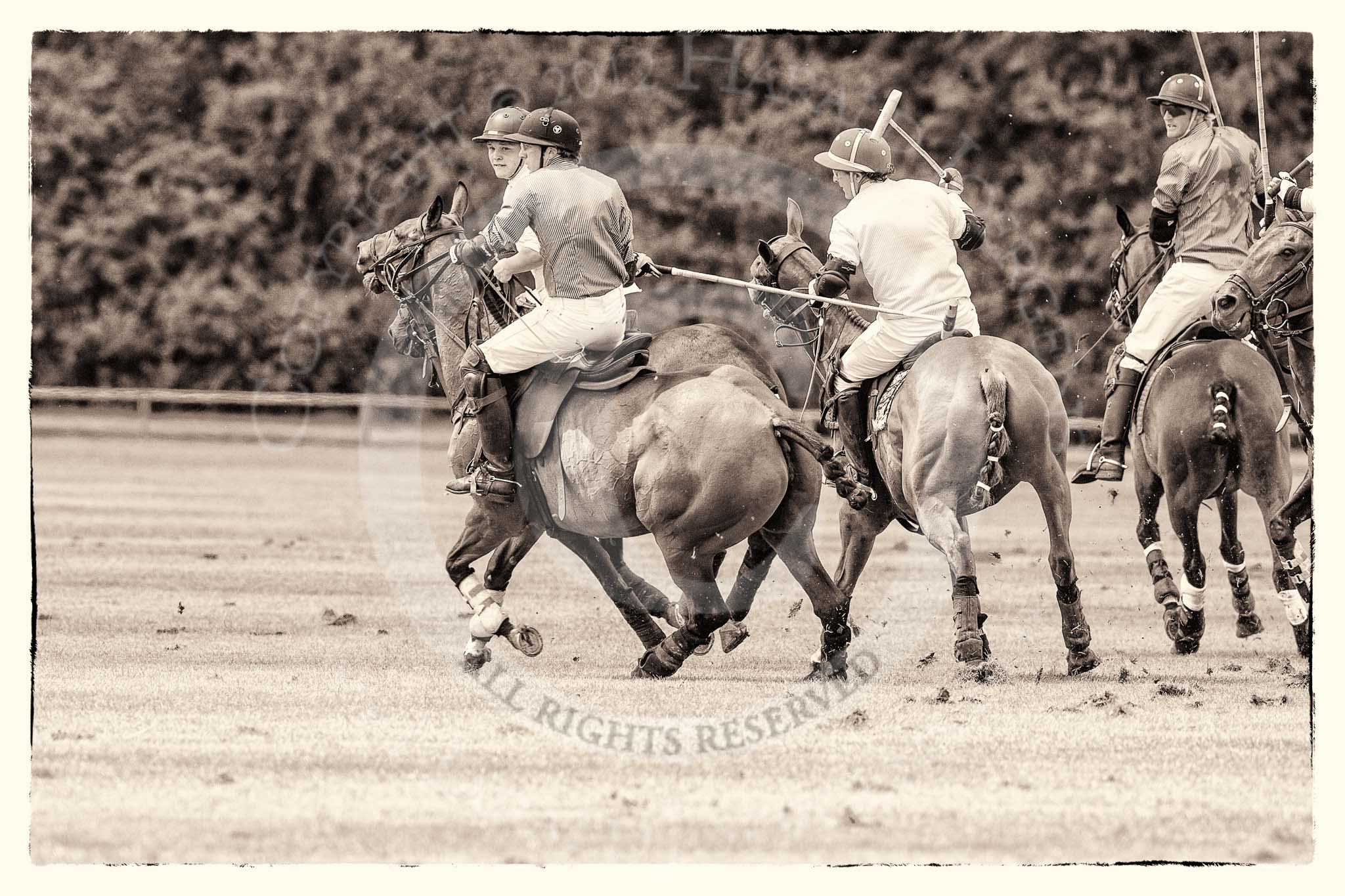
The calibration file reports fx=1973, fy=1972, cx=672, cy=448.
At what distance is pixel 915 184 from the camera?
9.72m

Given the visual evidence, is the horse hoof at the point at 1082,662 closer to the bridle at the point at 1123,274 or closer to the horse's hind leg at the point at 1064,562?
the horse's hind leg at the point at 1064,562

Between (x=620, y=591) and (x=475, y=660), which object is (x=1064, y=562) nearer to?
(x=620, y=591)

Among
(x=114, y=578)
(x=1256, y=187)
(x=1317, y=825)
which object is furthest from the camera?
(x=114, y=578)

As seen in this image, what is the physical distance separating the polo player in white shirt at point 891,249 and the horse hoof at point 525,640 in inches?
70.5

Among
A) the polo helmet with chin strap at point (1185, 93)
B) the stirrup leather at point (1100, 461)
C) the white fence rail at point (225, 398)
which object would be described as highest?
the polo helmet with chin strap at point (1185, 93)

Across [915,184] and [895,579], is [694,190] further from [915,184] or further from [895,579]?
[915,184]

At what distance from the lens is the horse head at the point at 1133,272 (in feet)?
36.0

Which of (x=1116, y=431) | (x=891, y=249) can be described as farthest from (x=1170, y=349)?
(x=891, y=249)

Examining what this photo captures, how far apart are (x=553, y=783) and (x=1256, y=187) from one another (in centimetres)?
556

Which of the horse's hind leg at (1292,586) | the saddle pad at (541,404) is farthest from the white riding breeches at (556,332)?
the horse's hind leg at (1292,586)

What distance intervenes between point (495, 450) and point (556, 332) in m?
0.65

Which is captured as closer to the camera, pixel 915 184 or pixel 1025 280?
pixel 915 184

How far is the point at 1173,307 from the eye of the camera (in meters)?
10.4

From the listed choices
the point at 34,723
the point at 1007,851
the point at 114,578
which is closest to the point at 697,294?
the point at 114,578
